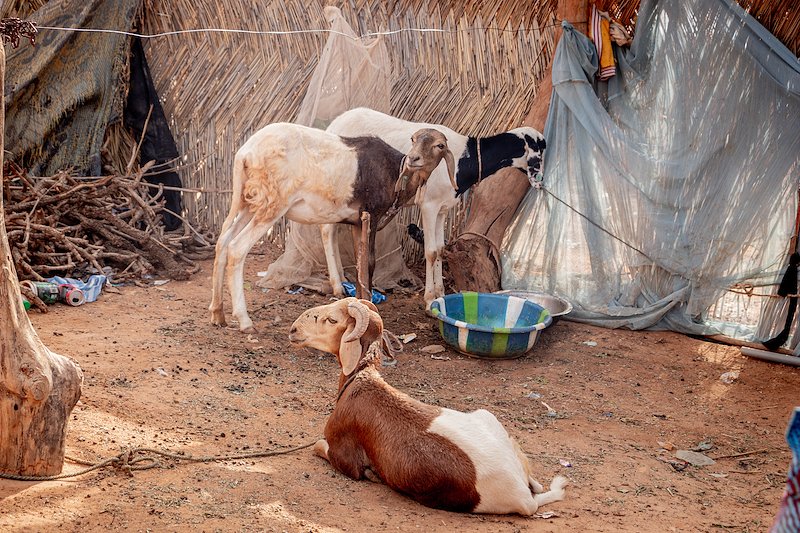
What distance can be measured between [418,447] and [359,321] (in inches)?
33.1

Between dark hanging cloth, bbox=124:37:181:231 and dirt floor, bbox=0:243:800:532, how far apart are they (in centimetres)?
205

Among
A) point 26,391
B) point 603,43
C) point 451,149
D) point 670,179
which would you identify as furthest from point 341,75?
point 26,391

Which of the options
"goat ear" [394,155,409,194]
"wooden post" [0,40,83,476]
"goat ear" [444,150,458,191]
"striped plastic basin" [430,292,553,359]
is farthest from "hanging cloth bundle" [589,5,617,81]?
"wooden post" [0,40,83,476]

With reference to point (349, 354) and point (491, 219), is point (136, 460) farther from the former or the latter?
point (491, 219)

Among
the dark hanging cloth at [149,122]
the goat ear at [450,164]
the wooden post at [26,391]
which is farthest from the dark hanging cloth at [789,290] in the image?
the dark hanging cloth at [149,122]

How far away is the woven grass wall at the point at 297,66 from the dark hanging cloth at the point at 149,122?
219 millimetres

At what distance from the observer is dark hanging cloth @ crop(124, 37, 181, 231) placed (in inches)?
359

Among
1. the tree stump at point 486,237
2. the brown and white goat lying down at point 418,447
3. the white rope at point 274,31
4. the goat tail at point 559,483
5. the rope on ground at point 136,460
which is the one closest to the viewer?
the rope on ground at point 136,460

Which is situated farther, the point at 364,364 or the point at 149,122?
the point at 149,122

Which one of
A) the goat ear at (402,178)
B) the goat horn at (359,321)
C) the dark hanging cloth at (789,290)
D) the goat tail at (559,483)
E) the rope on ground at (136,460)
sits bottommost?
the rope on ground at (136,460)

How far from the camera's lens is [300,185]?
21.1 ft

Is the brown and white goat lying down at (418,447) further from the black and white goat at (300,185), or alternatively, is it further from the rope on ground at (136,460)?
the black and white goat at (300,185)

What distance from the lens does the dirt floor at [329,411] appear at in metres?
3.59

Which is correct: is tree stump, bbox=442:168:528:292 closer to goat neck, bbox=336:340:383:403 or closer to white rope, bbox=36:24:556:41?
white rope, bbox=36:24:556:41
